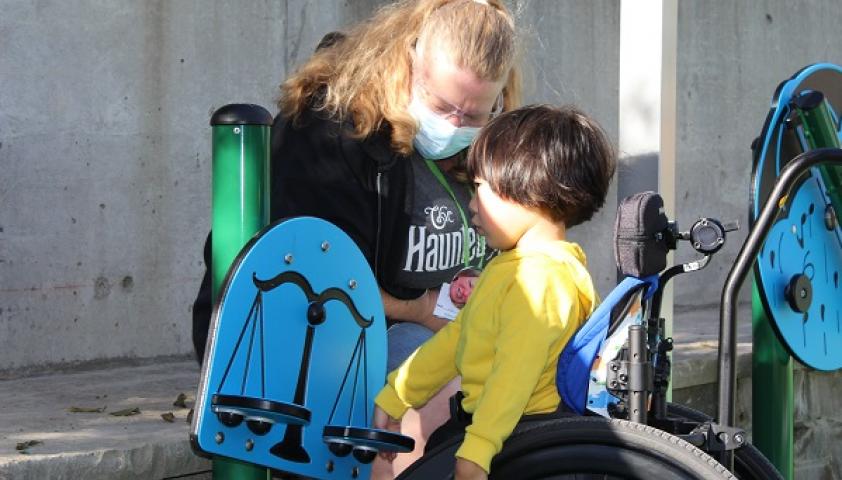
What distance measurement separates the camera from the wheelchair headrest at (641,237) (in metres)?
2.36

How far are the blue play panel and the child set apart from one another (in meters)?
0.11

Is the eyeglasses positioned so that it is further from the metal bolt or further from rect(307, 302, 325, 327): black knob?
the metal bolt

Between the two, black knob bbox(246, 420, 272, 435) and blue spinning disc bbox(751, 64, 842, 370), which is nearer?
black knob bbox(246, 420, 272, 435)

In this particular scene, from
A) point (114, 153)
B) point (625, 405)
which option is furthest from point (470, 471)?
point (114, 153)

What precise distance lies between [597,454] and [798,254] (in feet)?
4.02

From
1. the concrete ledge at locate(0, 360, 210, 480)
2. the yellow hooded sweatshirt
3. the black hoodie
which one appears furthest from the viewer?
the black hoodie

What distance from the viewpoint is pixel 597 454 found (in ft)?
7.38

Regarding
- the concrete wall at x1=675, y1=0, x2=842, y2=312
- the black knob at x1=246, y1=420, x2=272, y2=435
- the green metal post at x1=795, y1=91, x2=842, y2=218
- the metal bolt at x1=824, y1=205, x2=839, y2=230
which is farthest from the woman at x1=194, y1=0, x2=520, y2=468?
the concrete wall at x1=675, y1=0, x2=842, y2=312

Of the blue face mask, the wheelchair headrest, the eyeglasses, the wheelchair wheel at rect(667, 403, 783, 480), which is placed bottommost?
the wheelchair wheel at rect(667, 403, 783, 480)

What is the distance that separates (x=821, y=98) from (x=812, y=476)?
211 cm

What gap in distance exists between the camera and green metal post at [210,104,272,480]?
8.41ft

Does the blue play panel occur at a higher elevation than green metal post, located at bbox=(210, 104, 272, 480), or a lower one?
lower

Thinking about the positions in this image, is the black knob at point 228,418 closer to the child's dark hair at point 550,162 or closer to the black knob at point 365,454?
the black knob at point 365,454

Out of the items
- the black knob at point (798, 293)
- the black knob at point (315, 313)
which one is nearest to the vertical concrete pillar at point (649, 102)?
the black knob at point (798, 293)
